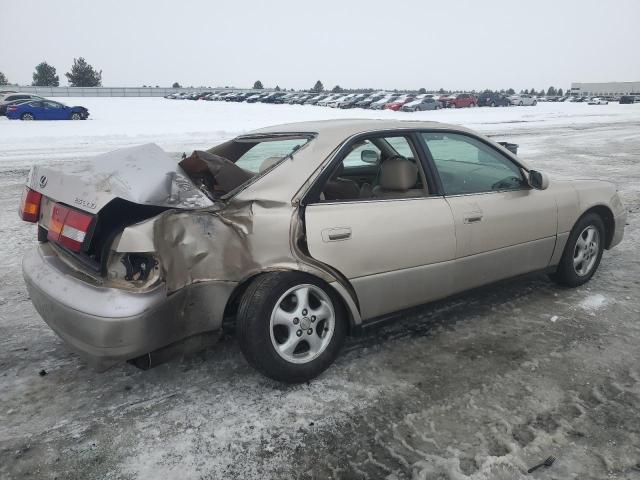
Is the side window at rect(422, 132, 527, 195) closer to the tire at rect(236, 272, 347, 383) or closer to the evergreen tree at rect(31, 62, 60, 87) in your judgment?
the tire at rect(236, 272, 347, 383)

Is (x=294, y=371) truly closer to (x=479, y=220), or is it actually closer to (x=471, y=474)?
(x=471, y=474)

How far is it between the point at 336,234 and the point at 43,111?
27.8 m

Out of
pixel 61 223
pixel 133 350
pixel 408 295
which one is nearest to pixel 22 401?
pixel 133 350

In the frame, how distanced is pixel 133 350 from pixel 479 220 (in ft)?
7.86

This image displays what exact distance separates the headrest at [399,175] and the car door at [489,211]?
0.20m

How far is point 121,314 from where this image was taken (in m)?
2.47

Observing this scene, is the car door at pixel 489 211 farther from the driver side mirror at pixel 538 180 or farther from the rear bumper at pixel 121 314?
the rear bumper at pixel 121 314

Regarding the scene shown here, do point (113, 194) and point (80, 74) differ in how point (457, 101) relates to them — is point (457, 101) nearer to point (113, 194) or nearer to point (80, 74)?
point (113, 194)

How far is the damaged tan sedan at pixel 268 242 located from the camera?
257 cm

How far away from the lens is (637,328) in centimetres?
365

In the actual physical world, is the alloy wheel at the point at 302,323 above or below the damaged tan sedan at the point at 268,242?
below

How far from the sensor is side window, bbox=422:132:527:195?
3545 millimetres

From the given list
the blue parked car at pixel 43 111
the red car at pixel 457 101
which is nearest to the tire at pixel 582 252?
the blue parked car at pixel 43 111

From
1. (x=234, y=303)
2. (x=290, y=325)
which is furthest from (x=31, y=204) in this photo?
(x=290, y=325)
